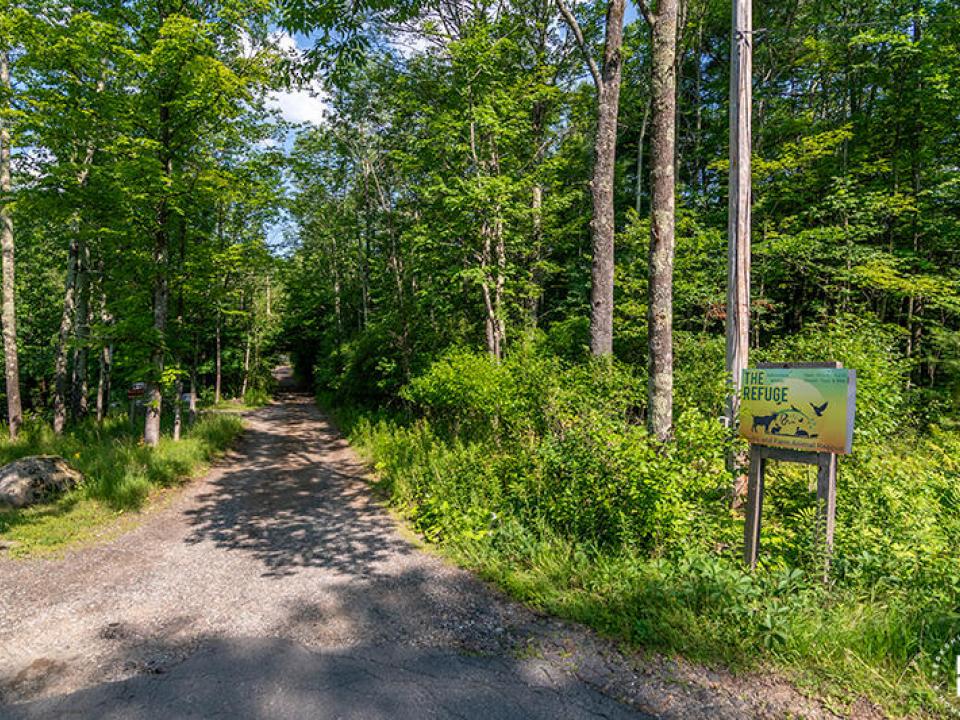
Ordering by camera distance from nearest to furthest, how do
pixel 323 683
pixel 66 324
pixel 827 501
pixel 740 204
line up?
pixel 323 683 < pixel 827 501 < pixel 740 204 < pixel 66 324

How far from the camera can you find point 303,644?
12.0ft

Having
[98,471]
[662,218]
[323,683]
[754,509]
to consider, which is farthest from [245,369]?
[754,509]

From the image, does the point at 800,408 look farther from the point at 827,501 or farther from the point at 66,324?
the point at 66,324

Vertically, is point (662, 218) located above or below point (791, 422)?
above

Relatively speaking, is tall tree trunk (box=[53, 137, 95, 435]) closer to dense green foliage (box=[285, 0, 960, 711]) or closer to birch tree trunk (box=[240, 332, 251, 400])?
dense green foliage (box=[285, 0, 960, 711])

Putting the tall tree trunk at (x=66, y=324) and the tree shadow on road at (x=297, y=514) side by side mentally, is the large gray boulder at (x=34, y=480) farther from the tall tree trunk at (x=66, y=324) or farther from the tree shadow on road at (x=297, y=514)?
the tall tree trunk at (x=66, y=324)

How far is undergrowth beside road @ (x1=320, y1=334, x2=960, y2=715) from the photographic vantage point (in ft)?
9.97

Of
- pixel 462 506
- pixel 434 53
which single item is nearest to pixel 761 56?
pixel 434 53

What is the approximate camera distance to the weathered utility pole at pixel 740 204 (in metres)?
5.03

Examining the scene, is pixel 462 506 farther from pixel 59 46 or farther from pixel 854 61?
pixel 854 61

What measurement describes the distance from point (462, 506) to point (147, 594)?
Answer: 349cm

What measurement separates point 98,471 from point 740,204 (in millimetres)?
10739

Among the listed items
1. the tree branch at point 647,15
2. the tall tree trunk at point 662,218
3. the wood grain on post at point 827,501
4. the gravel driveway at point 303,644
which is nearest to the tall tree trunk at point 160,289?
the gravel driveway at point 303,644

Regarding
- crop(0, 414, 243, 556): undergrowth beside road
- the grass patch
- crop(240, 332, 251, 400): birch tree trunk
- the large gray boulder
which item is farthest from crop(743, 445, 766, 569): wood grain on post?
crop(240, 332, 251, 400): birch tree trunk
